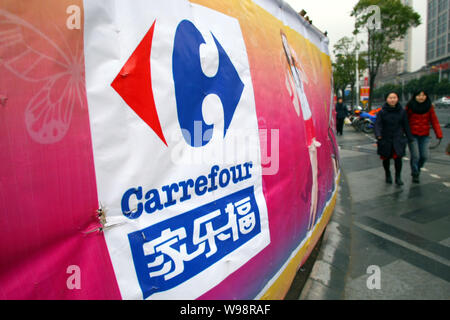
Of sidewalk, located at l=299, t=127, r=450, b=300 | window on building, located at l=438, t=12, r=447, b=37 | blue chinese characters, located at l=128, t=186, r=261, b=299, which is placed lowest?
sidewalk, located at l=299, t=127, r=450, b=300

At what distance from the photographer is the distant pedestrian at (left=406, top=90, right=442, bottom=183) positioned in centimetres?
557

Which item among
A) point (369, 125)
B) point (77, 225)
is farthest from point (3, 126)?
point (369, 125)

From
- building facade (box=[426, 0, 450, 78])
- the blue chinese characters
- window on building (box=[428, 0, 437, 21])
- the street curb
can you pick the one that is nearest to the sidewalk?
the street curb

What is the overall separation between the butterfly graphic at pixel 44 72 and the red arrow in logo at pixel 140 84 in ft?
0.43

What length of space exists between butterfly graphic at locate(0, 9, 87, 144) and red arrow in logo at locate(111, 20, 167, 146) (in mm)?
130

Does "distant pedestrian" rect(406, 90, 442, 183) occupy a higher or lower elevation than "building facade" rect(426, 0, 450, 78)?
lower

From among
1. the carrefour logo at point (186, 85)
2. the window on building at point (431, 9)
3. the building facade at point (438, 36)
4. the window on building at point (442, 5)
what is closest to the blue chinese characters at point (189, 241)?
the carrefour logo at point (186, 85)

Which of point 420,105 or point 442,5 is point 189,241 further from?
point 442,5

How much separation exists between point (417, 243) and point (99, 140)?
3626mm

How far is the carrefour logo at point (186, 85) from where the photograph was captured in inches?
39.5

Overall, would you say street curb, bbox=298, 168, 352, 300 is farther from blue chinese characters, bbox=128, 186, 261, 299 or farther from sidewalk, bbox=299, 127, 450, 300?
blue chinese characters, bbox=128, 186, 261, 299

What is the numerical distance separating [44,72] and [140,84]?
0.99 feet

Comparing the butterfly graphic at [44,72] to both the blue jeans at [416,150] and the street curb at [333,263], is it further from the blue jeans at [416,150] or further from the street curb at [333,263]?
the blue jeans at [416,150]
